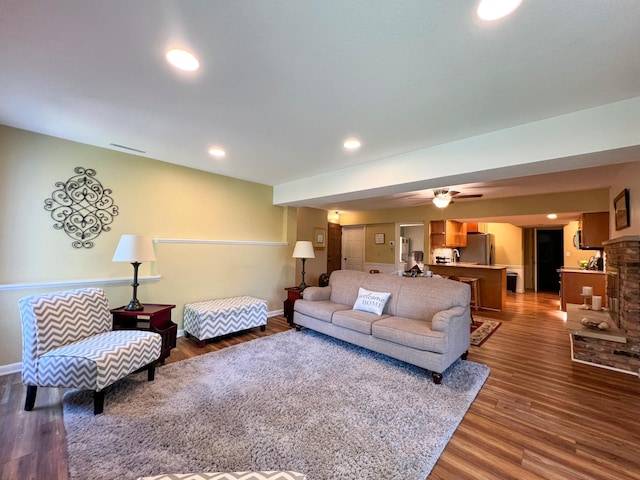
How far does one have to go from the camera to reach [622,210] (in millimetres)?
3488

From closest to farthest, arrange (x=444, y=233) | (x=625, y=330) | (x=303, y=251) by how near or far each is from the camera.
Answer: (x=625, y=330) → (x=303, y=251) → (x=444, y=233)

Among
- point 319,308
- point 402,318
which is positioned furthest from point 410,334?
point 319,308

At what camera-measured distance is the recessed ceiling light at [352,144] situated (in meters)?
2.86

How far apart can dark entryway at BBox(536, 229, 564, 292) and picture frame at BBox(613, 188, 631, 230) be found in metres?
5.45

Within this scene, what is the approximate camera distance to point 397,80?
1.81m

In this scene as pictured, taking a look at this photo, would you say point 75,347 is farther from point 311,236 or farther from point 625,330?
point 625,330

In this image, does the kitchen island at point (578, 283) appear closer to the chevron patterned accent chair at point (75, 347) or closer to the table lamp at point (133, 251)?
the chevron patterned accent chair at point (75, 347)

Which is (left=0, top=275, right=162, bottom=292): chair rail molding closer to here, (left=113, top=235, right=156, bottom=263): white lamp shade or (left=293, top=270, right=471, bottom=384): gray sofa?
(left=113, top=235, right=156, bottom=263): white lamp shade

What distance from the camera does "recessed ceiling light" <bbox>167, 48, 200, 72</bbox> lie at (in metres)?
1.59

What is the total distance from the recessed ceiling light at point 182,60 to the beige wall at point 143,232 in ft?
7.61

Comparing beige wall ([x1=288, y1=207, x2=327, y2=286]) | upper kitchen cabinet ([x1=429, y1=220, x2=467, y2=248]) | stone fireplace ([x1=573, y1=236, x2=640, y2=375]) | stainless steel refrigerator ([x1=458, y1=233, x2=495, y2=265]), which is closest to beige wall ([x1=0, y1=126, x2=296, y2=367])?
beige wall ([x1=288, y1=207, x2=327, y2=286])

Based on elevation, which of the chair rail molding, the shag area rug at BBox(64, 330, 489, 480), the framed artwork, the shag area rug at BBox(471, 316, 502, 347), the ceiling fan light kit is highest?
the ceiling fan light kit

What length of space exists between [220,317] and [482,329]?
13.2 feet

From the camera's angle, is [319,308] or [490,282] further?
[490,282]
